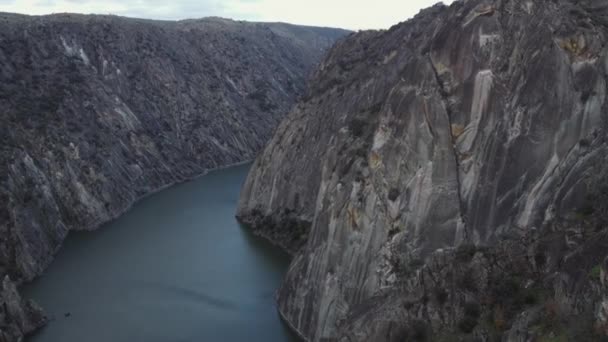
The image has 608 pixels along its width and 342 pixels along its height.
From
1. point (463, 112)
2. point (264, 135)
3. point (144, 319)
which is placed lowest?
point (144, 319)

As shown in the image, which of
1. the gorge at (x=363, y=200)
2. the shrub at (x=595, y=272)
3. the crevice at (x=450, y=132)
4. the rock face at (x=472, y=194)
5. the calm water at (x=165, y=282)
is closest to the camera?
the shrub at (x=595, y=272)

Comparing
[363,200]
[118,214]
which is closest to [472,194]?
[363,200]

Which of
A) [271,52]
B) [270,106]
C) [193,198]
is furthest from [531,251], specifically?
[271,52]

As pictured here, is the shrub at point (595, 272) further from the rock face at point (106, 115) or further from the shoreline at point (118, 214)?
the shoreline at point (118, 214)

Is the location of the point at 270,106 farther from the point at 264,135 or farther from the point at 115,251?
the point at 115,251

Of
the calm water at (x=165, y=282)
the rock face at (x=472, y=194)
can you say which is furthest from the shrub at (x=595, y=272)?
the calm water at (x=165, y=282)

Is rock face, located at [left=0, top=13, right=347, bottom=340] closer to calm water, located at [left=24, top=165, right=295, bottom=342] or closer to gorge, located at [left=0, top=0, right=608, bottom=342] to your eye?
gorge, located at [left=0, top=0, right=608, bottom=342]

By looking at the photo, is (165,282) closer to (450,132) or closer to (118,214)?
(118,214)
